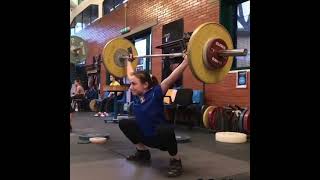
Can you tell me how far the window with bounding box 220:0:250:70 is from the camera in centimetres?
494

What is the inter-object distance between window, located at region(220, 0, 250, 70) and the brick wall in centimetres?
12

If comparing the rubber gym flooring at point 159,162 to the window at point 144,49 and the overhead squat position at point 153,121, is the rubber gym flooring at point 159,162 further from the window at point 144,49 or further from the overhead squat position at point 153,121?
the window at point 144,49

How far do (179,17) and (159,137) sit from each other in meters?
4.12

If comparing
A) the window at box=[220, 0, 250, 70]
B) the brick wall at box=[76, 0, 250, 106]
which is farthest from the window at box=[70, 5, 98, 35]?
the window at box=[220, 0, 250, 70]

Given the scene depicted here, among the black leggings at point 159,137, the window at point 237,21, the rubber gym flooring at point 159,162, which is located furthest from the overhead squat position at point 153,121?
the window at point 237,21

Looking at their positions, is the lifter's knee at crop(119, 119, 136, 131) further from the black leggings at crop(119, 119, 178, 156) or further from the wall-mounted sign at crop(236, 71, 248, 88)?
the wall-mounted sign at crop(236, 71, 248, 88)

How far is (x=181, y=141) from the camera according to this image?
3891 millimetres

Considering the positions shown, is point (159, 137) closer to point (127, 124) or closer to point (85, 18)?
point (127, 124)

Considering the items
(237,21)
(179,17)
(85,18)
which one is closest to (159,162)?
(237,21)

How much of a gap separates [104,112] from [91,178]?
6.03 meters
